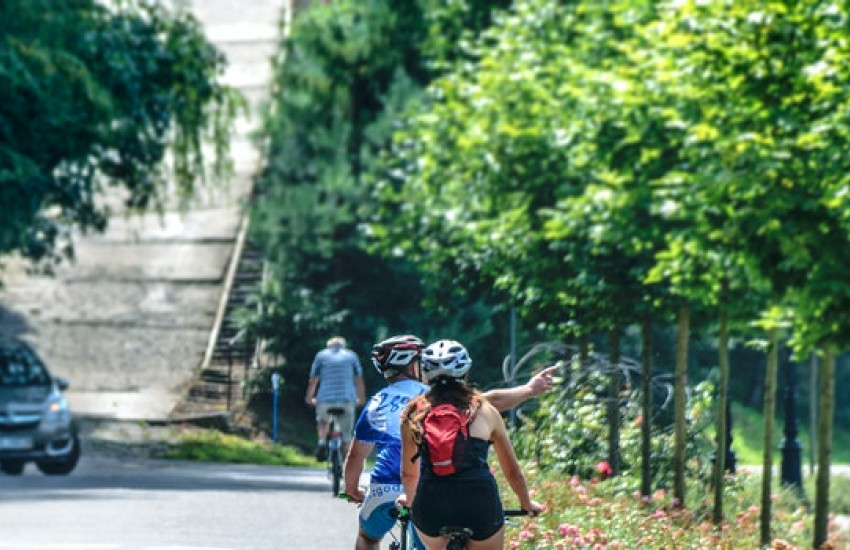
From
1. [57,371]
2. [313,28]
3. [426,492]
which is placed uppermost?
[313,28]

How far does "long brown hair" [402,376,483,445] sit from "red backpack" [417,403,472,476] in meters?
0.03

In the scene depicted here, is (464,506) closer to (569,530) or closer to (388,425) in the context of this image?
(388,425)

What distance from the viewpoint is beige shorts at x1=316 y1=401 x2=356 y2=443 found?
2531 cm

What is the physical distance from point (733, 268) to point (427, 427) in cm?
1281

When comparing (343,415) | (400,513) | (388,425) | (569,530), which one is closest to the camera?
(400,513)

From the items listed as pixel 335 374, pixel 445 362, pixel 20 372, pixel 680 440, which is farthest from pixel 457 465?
pixel 20 372

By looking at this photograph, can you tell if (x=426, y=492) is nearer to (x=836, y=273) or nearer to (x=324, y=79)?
(x=836, y=273)

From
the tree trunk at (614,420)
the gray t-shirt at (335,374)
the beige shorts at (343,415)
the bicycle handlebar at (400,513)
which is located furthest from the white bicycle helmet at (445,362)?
the beige shorts at (343,415)

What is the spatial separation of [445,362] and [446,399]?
16 centimetres

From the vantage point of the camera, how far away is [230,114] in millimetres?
36625

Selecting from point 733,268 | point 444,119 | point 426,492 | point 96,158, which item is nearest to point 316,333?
point 444,119

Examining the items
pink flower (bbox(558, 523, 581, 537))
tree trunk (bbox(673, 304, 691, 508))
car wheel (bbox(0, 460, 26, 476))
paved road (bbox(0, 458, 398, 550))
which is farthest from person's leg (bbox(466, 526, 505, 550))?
car wheel (bbox(0, 460, 26, 476))

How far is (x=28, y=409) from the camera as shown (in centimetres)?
2920

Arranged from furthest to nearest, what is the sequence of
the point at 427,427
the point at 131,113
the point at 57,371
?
the point at 57,371
the point at 131,113
the point at 427,427
